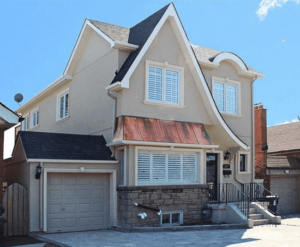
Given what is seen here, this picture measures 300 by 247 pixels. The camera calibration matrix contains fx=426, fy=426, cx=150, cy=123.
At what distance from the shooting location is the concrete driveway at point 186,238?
11.8 m

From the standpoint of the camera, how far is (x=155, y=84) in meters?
16.2


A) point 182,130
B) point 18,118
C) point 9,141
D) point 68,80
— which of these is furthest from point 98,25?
point 9,141

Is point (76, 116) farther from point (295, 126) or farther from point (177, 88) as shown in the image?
point (295, 126)

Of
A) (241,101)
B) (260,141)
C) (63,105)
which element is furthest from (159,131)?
(260,141)

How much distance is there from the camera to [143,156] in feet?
50.1

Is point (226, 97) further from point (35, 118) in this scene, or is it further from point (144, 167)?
point (35, 118)

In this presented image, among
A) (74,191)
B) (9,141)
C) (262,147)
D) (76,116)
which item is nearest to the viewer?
(74,191)

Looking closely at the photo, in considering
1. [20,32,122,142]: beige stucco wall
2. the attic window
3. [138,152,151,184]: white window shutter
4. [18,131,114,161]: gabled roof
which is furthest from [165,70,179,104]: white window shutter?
the attic window

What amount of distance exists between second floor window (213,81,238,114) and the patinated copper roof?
247cm

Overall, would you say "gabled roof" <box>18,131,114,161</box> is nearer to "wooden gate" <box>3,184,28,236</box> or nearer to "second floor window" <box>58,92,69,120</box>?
"wooden gate" <box>3,184,28,236</box>

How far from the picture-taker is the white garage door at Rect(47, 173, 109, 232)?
559 inches

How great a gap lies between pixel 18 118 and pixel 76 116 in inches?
274

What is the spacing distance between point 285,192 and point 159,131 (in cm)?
1033

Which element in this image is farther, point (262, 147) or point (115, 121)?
point (262, 147)
